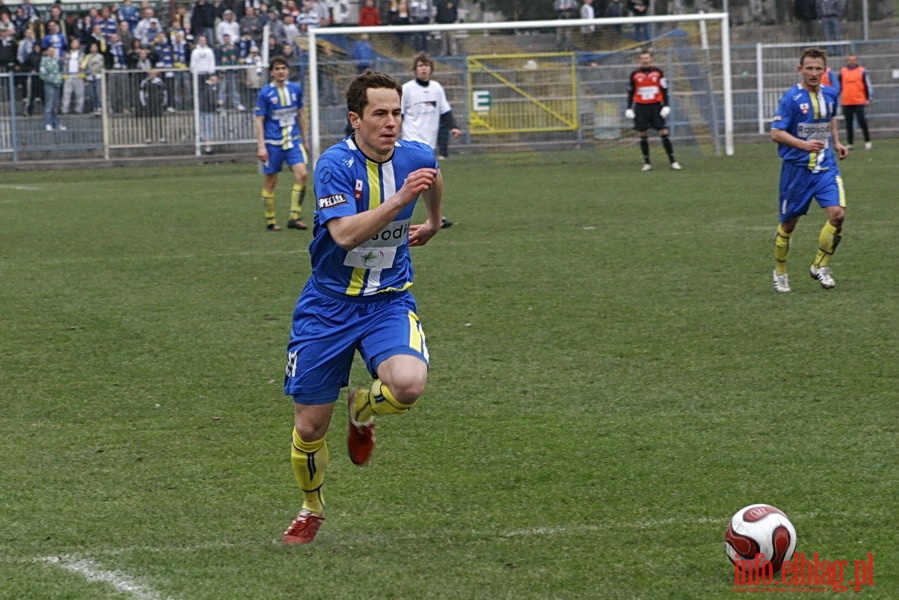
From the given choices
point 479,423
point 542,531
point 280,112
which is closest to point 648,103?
point 280,112

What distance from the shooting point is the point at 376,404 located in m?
5.53

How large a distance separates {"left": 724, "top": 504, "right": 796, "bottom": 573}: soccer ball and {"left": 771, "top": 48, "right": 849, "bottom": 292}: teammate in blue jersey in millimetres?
7094

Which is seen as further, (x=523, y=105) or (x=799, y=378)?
(x=523, y=105)

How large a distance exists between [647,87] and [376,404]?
20.4 meters

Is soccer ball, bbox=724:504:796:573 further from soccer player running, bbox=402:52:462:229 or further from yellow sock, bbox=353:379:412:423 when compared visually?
soccer player running, bbox=402:52:462:229

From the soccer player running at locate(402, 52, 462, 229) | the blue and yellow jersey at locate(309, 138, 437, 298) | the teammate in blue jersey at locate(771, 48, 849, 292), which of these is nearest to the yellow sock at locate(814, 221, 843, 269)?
the teammate in blue jersey at locate(771, 48, 849, 292)

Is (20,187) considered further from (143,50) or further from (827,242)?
(827,242)

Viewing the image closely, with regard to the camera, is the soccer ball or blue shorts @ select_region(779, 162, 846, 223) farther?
blue shorts @ select_region(779, 162, 846, 223)

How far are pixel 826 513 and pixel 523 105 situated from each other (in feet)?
76.2

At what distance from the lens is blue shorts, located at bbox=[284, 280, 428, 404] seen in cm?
550

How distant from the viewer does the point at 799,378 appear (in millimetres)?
8406

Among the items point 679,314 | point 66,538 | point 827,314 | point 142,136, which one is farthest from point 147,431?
point 142,136

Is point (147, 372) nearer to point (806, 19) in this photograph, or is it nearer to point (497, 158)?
point (497, 158)

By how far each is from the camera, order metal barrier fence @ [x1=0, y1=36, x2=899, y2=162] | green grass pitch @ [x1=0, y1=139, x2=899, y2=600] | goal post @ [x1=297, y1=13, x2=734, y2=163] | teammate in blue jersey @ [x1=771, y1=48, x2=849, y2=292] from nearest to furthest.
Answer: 1. green grass pitch @ [x1=0, y1=139, x2=899, y2=600]
2. teammate in blue jersey @ [x1=771, y1=48, x2=849, y2=292]
3. goal post @ [x1=297, y1=13, x2=734, y2=163]
4. metal barrier fence @ [x1=0, y1=36, x2=899, y2=162]
